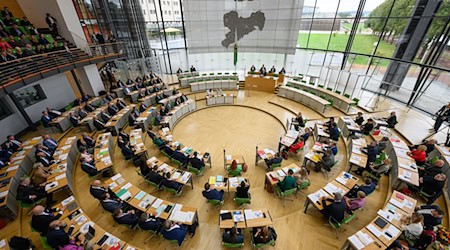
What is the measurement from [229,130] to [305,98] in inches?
271

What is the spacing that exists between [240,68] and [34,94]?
18350mm

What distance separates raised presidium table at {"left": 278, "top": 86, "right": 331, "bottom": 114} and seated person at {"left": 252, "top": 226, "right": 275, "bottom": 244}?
10.4 meters

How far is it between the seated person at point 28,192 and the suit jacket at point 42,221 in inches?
69.1

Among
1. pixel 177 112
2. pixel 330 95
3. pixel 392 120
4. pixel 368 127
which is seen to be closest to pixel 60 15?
pixel 177 112

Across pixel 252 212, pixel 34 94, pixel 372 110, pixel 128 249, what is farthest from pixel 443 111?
pixel 34 94

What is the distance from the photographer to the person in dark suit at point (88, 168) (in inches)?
302

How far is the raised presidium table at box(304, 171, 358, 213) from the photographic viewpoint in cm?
627

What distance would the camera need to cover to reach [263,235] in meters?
Result: 5.32

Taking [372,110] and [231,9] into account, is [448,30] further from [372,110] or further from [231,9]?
[231,9]

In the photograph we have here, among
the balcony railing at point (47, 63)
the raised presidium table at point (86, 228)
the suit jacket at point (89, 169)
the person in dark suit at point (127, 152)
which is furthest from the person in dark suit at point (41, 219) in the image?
the balcony railing at point (47, 63)

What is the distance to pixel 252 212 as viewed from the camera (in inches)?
235

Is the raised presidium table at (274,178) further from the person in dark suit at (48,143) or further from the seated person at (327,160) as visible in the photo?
the person in dark suit at (48,143)

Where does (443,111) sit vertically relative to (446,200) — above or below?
above

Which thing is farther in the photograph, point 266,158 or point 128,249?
point 266,158
